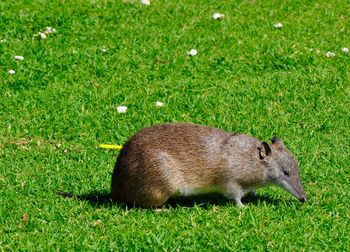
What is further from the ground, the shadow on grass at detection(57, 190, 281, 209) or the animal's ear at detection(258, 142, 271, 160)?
the animal's ear at detection(258, 142, 271, 160)

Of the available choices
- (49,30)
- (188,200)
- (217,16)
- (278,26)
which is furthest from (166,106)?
(278,26)

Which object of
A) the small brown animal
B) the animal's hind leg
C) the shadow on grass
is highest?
the small brown animal

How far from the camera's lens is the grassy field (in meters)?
6.29

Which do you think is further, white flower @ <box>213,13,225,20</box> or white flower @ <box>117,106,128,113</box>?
white flower @ <box>213,13,225,20</box>

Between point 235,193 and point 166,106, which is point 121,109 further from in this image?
Result: point 235,193

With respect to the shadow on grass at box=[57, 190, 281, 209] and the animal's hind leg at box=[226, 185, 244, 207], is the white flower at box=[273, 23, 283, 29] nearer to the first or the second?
the shadow on grass at box=[57, 190, 281, 209]

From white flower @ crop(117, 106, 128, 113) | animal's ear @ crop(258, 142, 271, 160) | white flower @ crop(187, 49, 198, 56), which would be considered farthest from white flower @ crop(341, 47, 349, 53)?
animal's ear @ crop(258, 142, 271, 160)

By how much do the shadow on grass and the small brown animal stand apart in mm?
126

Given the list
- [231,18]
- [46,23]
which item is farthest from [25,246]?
[231,18]

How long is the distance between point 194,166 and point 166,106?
2.33 meters

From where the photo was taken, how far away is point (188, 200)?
7.02 m

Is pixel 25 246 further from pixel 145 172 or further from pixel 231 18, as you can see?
pixel 231 18

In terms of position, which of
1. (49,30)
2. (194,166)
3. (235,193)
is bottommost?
(49,30)

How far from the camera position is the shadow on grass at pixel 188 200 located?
677 centimetres
